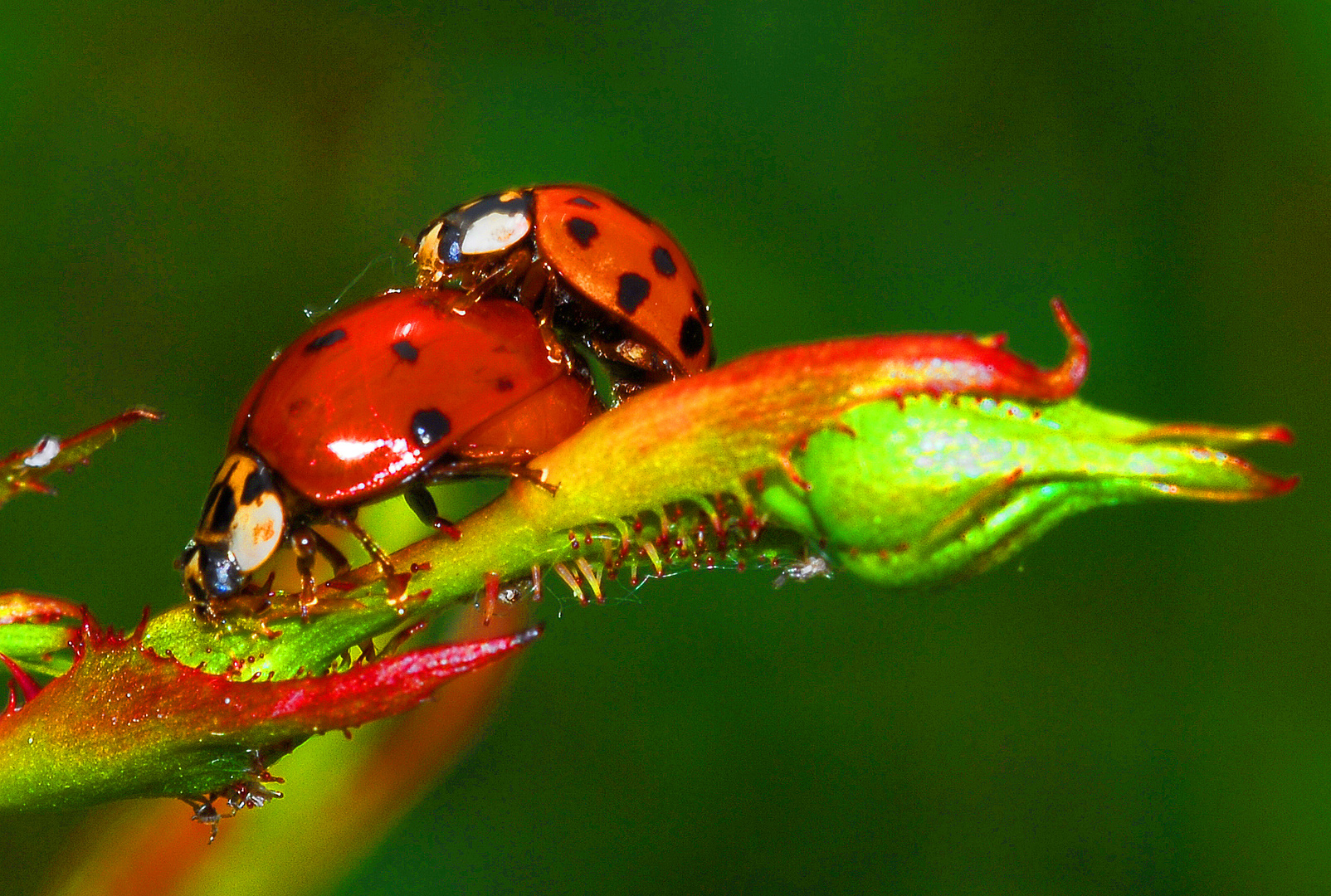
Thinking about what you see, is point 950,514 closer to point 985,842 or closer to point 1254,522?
point 985,842

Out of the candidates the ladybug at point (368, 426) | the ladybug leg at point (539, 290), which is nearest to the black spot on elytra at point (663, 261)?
the ladybug leg at point (539, 290)

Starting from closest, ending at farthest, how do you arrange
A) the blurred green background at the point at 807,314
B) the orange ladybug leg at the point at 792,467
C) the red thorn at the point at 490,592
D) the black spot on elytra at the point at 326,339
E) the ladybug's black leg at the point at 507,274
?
1. the orange ladybug leg at the point at 792,467
2. the red thorn at the point at 490,592
3. the black spot on elytra at the point at 326,339
4. the ladybug's black leg at the point at 507,274
5. the blurred green background at the point at 807,314

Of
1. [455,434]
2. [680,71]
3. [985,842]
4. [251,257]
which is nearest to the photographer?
[455,434]

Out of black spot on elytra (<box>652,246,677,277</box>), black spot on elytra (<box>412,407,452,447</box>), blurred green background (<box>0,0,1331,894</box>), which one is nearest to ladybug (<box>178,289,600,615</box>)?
black spot on elytra (<box>412,407,452,447</box>)

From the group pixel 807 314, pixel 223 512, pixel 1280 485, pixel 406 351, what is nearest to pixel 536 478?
pixel 406 351

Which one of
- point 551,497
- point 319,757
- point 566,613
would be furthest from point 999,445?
point 566,613

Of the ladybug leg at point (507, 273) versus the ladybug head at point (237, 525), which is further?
the ladybug leg at point (507, 273)

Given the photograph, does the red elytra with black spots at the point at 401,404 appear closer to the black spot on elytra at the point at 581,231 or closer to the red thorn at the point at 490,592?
the red thorn at the point at 490,592

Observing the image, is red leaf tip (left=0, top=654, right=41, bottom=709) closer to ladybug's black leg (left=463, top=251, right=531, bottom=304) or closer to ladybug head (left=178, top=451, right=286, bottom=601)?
ladybug head (left=178, top=451, right=286, bottom=601)
